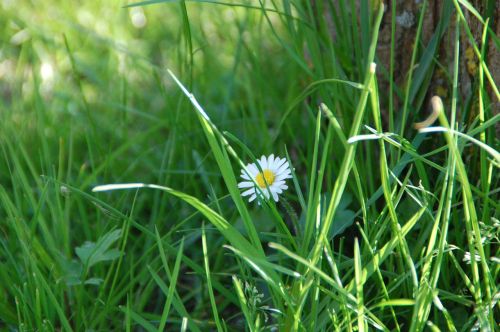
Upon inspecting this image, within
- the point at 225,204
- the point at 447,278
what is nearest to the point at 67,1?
the point at 225,204

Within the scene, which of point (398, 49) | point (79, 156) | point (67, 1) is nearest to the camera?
point (398, 49)

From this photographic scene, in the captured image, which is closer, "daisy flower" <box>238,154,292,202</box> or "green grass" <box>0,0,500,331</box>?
"green grass" <box>0,0,500,331</box>

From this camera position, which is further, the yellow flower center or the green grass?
the yellow flower center

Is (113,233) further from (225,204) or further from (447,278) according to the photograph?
(447,278)

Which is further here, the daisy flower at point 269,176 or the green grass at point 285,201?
the daisy flower at point 269,176

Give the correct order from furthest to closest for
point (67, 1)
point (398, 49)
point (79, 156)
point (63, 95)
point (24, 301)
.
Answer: point (67, 1) → point (63, 95) → point (79, 156) → point (398, 49) → point (24, 301)

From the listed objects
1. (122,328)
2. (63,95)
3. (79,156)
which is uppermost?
(63,95)

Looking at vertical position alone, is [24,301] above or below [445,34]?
below

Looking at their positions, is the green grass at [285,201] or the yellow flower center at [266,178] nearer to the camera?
the green grass at [285,201]
